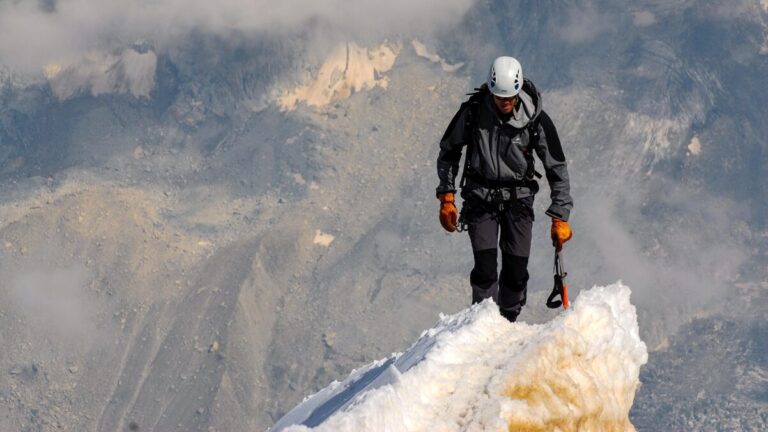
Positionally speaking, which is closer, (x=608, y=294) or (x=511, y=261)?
(x=608, y=294)

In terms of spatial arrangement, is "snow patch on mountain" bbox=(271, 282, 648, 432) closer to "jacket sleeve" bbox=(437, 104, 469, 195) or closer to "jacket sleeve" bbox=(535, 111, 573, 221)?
"jacket sleeve" bbox=(535, 111, 573, 221)

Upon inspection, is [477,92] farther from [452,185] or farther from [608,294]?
[608,294]

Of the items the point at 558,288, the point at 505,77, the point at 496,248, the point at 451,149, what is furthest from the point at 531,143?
the point at 558,288

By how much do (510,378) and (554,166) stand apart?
618cm

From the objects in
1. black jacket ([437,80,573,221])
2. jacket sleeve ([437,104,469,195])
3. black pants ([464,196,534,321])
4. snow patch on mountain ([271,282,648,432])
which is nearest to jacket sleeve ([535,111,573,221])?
black jacket ([437,80,573,221])

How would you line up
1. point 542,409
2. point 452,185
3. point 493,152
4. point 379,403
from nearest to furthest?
point 379,403, point 542,409, point 493,152, point 452,185

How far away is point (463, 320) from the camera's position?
1305 cm

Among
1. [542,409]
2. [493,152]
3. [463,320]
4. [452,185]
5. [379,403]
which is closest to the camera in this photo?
[379,403]

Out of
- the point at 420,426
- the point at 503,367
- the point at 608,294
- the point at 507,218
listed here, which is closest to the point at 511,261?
the point at 507,218

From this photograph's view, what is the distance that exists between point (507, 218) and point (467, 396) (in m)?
6.08

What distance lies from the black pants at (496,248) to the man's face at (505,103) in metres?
1.40

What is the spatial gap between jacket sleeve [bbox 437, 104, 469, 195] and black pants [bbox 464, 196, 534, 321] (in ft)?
1.85

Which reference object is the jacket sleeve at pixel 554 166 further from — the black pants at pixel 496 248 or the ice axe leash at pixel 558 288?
the ice axe leash at pixel 558 288

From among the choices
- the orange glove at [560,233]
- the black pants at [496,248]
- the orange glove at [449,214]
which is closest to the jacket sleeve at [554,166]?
the orange glove at [560,233]
